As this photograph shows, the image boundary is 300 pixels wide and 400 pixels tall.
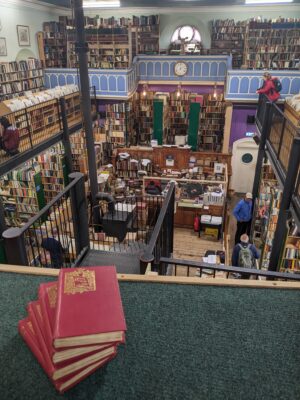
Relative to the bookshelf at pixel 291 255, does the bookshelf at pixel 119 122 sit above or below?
above

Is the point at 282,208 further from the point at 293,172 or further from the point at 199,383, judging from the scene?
the point at 199,383

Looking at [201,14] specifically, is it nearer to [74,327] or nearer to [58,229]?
[58,229]

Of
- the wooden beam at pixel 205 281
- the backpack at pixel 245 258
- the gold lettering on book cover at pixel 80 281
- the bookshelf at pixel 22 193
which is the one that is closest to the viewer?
the gold lettering on book cover at pixel 80 281

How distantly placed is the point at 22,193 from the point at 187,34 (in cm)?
989

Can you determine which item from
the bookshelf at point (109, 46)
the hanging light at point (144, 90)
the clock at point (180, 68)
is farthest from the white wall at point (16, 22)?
the clock at point (180, 68)

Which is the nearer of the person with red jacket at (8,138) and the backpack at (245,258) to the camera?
the backpack at (245,258)

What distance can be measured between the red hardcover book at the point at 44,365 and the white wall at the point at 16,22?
11.6m

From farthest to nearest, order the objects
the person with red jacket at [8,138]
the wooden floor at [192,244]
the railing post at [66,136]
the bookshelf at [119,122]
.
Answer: the bookshelf at [119,122]
the railing post at [66,136]
the wooden floor at [192,244]
the person with red jacket at [8,138]

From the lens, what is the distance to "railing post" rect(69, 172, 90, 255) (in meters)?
3.41

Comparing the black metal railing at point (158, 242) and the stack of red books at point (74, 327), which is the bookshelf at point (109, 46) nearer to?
the black metal railing at point (158, 242)

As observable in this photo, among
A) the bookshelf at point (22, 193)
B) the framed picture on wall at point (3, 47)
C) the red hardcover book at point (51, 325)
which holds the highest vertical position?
the framed picture on wall at point (3, 47)

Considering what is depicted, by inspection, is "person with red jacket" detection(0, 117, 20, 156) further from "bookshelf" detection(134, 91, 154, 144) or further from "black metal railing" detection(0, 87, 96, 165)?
"bookshelf" detection(134, 91, 154, 144)

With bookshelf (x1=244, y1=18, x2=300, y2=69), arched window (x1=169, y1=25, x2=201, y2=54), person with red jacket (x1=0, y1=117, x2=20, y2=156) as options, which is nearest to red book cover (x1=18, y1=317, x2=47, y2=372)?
person with red jacket (x1=0, y1=117, x2=20, y2=156)

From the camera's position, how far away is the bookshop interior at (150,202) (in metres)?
1.58
